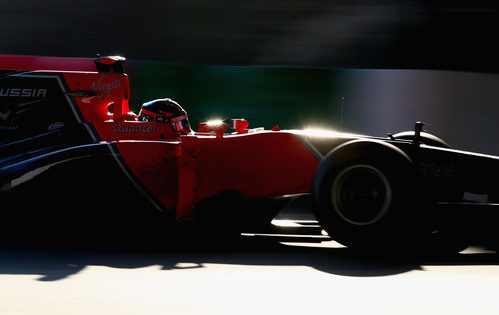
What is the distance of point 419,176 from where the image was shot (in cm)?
416

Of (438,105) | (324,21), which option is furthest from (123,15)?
(438,105)

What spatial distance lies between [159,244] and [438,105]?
4.87 meters

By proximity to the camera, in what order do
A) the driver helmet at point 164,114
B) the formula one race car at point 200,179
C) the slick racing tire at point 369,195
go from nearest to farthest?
the slick racing tire at point 369,195, the formula one race car at point 200,179, the driver helmet at point 164,114

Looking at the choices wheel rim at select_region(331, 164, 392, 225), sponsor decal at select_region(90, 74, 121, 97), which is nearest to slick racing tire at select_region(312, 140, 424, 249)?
wheel rim at select_region(331, 164, 392, 225)

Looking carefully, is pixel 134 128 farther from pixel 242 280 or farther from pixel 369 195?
pixel 369 195

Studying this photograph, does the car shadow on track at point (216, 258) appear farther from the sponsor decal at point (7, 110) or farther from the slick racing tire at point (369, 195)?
the sponsor decal at point (7, 110)

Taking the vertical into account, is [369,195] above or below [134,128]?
below

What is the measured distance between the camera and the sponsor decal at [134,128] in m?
4.86

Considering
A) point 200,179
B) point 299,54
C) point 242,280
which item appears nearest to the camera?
point 242,280

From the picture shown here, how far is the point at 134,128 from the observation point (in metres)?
4.87

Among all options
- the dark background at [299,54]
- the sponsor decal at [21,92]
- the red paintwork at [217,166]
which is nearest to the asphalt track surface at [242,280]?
the red paintwork at [217,166]

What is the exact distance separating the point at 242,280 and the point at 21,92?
106 inches

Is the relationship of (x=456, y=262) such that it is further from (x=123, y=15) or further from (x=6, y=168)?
(x=123, y=15)

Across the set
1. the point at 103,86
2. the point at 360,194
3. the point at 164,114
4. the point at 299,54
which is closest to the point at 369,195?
the point at 360,194
